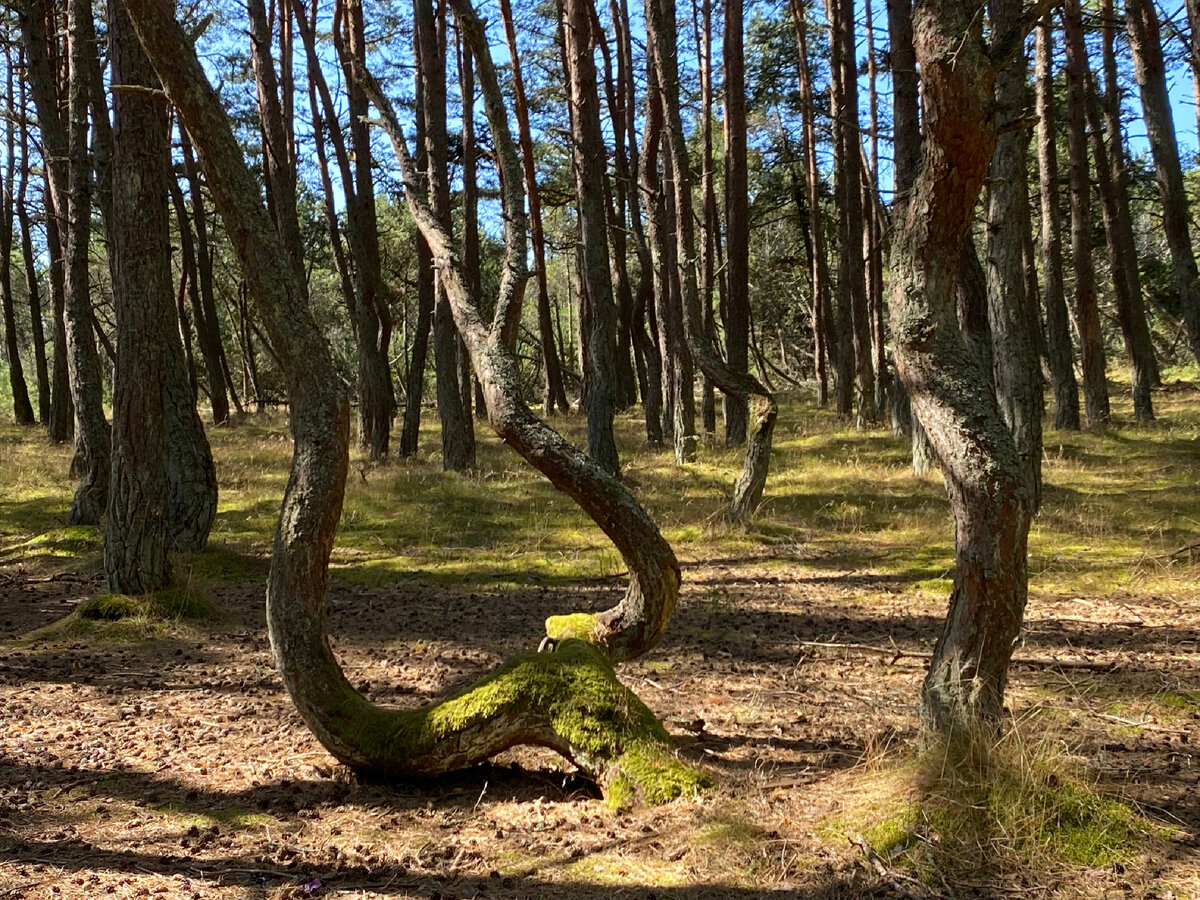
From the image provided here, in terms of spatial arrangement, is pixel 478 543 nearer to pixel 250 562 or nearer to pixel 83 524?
pixel 250 562

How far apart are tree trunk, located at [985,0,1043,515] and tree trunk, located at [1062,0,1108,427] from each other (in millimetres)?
5797

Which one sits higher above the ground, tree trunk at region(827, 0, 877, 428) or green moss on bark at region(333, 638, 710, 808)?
tree trunk at region(827, 0, 877, 428)

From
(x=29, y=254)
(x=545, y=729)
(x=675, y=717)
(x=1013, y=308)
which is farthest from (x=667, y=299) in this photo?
(x=29, y=254)

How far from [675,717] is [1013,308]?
268 inches

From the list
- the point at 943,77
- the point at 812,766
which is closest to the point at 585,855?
the point at 812,766

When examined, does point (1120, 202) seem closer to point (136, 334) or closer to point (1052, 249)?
point (1052, 249)

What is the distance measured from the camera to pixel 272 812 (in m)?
3.91

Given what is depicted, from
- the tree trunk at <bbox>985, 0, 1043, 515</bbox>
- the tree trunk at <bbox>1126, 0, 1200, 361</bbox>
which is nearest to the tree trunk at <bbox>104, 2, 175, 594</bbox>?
the tree trunk at <bbox>985, 0, 1043, 515</bbox>

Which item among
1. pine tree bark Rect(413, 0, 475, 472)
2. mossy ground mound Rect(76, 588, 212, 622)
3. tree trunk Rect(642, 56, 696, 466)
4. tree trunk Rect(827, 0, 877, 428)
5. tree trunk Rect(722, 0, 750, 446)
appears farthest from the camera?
tree trunk Rect(827, 0, 877, 428)

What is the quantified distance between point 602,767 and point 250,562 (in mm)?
6399

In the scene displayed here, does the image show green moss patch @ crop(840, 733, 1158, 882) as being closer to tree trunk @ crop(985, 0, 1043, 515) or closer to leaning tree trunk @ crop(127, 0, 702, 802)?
leaning tree trunk @ crop(127, 0, 702, 802)

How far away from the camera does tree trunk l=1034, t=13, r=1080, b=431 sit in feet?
46.6

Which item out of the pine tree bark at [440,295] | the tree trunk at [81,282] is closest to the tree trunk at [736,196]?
the pine tree bark at [440,295]

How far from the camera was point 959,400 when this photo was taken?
3.53 metres
